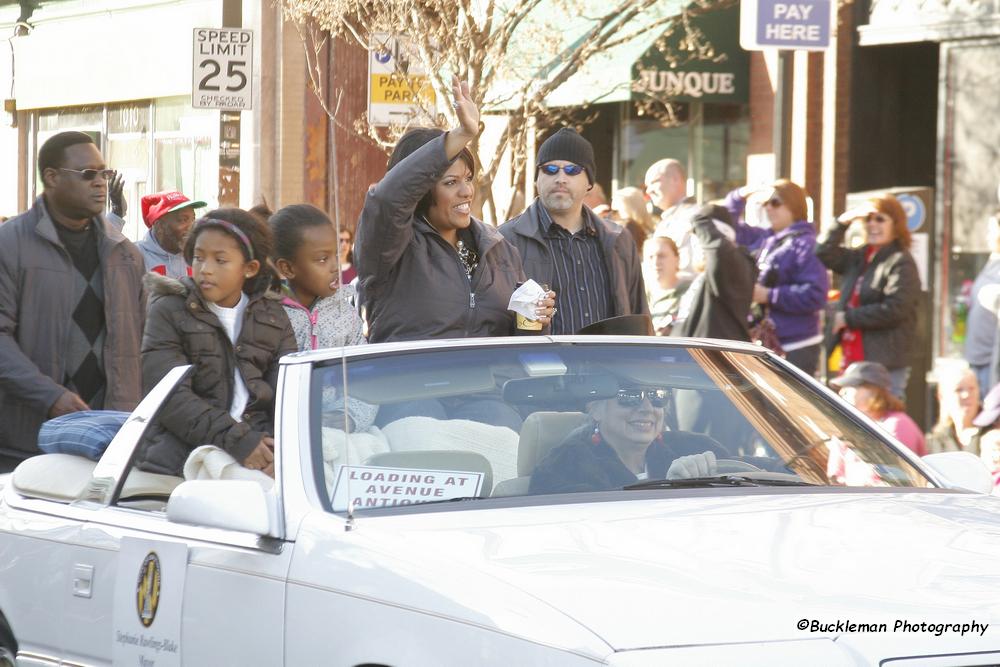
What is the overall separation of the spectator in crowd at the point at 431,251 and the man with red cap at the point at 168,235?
3722 millimetres

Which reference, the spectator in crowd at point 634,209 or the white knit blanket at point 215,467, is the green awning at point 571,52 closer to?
the spectator in crowd at point 634,209

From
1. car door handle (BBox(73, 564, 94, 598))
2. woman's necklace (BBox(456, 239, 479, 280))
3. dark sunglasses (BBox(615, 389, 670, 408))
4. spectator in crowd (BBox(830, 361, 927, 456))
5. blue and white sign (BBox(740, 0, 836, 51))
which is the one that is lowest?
car door handle (BBox(73, 564, 94, 598))

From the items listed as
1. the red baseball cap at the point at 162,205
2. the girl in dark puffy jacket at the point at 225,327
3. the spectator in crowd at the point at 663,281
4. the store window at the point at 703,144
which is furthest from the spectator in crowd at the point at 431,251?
the store window at the point at 703,144

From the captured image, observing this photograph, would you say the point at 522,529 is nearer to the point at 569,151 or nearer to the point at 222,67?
the point at 569,151

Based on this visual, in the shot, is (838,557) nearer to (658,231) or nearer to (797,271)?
(797,271)

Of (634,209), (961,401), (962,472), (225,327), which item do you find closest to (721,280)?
(961,401)

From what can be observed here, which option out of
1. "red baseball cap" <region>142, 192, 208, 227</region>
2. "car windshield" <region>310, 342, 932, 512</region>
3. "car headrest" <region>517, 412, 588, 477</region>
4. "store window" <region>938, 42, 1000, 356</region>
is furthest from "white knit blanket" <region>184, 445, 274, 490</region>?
"store window" <region>938, 42, 1000, 356</region>

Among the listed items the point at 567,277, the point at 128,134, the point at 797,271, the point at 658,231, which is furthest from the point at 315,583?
the point at 128,134

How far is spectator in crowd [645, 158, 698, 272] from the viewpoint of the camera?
11594 millimetres

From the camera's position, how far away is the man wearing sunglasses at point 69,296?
7344 mm

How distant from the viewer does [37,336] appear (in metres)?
7.38

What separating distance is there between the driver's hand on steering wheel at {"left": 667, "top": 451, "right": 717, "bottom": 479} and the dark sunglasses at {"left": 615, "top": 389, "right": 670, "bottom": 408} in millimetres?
182

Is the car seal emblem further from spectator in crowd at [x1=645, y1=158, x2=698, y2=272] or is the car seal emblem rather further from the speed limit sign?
the speed limit sign

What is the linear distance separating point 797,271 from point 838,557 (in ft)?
23.2
